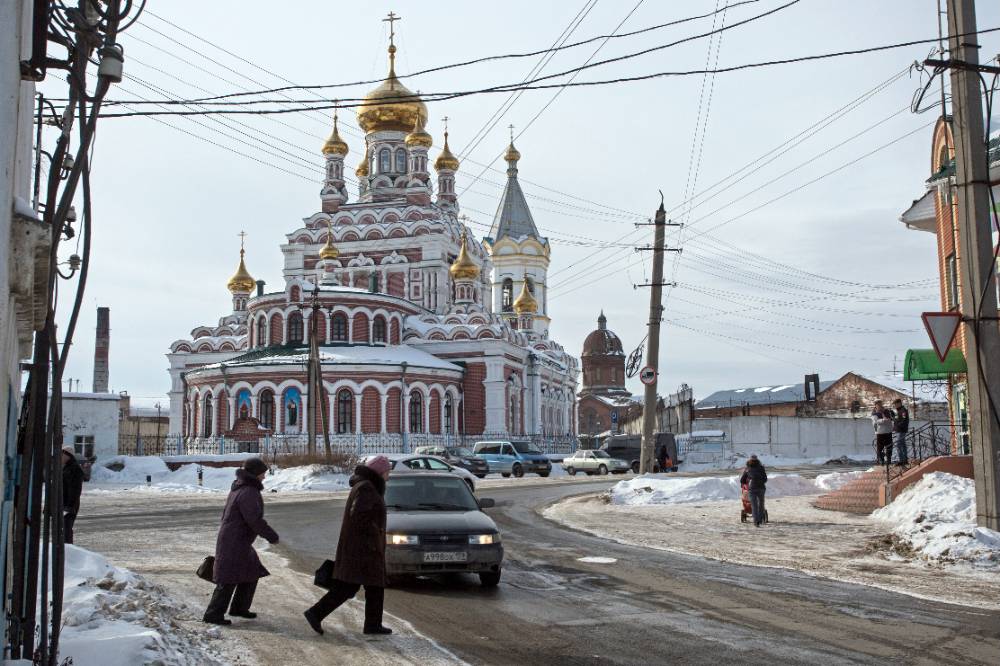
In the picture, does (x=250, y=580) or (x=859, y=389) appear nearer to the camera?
(x=250, y=580)


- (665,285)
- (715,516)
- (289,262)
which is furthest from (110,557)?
(289,262)

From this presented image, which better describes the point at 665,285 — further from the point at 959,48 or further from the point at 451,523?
the point at 451,523

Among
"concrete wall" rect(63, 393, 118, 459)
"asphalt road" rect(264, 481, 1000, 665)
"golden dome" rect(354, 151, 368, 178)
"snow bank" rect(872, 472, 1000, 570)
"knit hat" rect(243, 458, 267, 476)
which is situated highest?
"golden dome" rect(354, 151, 368, 178)

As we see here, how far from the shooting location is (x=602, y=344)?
110 meters

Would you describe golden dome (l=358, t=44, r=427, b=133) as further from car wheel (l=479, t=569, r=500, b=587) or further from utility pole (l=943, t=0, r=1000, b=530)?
car wheel (l=479, t=569, r=500, b=587)

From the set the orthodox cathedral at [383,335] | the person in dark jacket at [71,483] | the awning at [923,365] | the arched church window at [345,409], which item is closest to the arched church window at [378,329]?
the orthodox cathedral at [383,335]

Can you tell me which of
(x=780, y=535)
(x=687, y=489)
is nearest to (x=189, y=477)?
(x=687, y=489)

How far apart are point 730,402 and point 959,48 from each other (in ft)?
223

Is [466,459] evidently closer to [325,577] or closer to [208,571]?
[208,571]

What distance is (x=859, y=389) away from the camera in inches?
2726

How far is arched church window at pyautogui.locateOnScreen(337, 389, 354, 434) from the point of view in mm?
50156

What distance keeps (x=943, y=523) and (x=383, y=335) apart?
43911 millimetres

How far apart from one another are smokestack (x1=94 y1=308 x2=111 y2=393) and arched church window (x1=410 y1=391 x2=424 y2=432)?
24.2m

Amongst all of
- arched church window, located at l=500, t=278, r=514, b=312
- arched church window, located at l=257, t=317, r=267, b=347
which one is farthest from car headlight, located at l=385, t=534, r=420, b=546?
arched church window, located at l=500, t=278, r=514, b=312
